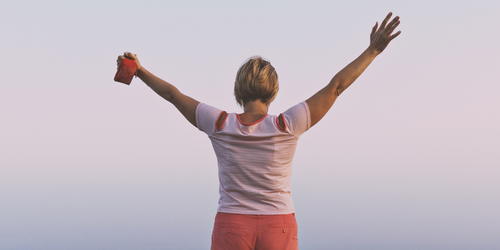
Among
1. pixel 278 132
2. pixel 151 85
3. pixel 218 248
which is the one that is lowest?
pixel 218 248

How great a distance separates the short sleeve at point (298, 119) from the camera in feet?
12.3

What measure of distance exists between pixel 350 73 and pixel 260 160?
1.06 metres

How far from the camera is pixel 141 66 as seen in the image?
14.7 ft

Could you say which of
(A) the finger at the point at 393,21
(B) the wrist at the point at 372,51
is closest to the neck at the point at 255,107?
(B) the wrist at the point at 372,51

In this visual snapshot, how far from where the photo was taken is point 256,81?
380 cm

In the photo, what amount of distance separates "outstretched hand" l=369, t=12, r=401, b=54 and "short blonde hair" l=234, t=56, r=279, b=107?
0.99m

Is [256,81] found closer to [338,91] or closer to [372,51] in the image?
[338,91]

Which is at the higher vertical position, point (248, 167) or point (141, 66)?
point (141, 66)

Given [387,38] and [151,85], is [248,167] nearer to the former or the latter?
[151,85]

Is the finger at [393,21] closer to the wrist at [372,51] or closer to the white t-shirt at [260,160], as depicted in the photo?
the wrist at [372,51]

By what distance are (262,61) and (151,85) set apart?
43.1 inches

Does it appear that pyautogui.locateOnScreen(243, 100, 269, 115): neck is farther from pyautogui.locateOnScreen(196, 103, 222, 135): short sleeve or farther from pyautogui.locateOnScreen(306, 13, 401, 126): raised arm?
pyautogui.locateOnScreen(306, 13, 401, 126): raised arm

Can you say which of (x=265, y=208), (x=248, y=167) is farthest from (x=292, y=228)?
(x=248, y=167)

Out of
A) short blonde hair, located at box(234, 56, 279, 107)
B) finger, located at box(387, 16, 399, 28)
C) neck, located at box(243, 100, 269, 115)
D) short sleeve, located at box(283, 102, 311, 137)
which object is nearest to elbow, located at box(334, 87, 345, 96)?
short sleeve, located at box(283, 102, 311, 137)
